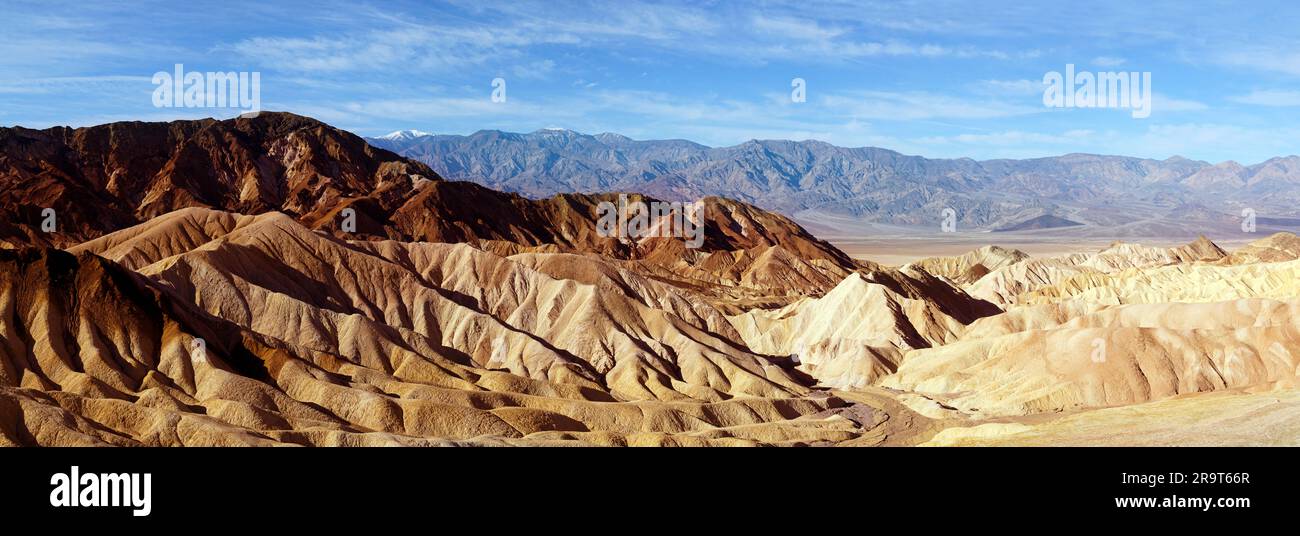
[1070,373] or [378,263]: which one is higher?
[378,263]

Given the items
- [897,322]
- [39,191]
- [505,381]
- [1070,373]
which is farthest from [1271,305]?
[39,191]

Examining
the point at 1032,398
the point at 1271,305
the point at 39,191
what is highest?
the point at 39,191

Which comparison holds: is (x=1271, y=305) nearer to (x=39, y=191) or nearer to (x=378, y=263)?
(x=378, y=263)
